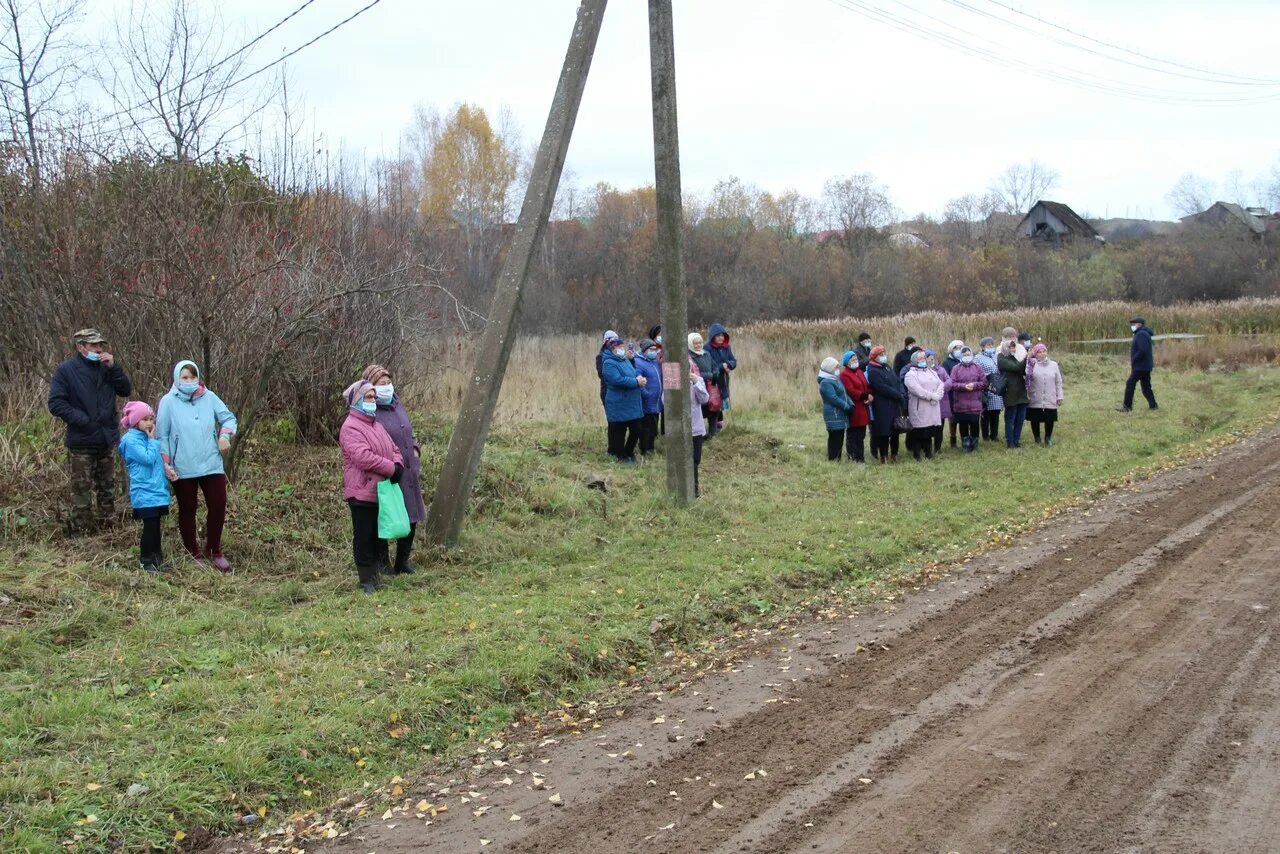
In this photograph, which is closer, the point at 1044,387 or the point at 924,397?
the point at 924,397

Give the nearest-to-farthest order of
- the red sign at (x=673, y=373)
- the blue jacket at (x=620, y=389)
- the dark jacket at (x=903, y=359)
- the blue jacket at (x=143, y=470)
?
the blue jacket at (x=143, y=470) → the red sign at (x=673, y=373) → the blue jacket at (x=620, y=389) → the dark jacket at (x=903, y=359)

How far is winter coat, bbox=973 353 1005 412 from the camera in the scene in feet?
56.9

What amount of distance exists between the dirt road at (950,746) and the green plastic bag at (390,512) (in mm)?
3323

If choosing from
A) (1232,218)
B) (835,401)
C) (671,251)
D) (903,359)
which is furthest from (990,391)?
(1232,218)

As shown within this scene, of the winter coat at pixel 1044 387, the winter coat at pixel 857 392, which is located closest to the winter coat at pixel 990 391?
the winter coat at pixel 1044 387

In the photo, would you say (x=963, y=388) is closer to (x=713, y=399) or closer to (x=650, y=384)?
(x=713, y=399)

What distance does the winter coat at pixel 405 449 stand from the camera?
9.38 metres

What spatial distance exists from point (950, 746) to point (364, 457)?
5.34m

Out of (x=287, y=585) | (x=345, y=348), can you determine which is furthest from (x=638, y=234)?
(x=287, y=585)

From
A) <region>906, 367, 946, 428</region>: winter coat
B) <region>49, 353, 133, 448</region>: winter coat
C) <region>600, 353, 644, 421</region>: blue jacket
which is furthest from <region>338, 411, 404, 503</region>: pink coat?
<region>906, 367, 946, 428</region>: winter coat

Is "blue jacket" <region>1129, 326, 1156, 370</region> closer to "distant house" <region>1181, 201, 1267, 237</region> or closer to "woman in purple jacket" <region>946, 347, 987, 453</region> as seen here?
"woman in purple jacket" <region>946, 347, 987, 453</region>

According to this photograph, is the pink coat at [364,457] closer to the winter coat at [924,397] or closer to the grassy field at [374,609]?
the grassy field at [374,609]

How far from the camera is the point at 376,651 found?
24.0 feet

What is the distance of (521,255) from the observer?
961 centimetres
